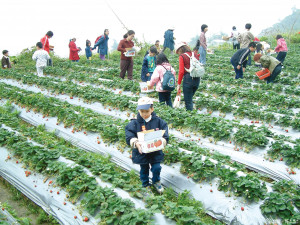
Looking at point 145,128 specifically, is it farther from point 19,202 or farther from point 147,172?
point 19,202

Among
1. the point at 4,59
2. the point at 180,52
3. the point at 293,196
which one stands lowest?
the point at 4,59

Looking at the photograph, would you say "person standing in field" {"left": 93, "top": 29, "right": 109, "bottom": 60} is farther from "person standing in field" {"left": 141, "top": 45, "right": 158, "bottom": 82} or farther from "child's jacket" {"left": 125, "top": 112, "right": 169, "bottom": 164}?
"child's jacket" {"left": 125, "top": 112, "right": 169, "bottom": 164}

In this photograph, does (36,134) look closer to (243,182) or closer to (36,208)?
(36,208)

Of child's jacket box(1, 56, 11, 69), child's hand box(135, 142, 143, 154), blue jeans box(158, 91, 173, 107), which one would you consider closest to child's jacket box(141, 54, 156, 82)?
blue jeans box(158, 91, 173, 107)

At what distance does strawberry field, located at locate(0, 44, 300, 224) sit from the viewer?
11.2 ft

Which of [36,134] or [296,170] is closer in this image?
[296,170]

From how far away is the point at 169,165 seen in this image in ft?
15.2

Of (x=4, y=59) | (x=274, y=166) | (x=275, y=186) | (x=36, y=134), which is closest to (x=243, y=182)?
(x=275, y=186)

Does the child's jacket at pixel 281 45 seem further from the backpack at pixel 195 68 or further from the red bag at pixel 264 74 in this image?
the backpack at pixel 195 68

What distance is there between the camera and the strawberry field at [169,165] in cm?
341

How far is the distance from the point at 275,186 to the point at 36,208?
341 centimetres

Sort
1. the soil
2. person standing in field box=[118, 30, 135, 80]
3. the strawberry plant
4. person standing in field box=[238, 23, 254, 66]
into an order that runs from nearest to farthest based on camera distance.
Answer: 1. the strawberry plant
2. the soil
3. person standing in field box=[118, 30, 135, 80]
4. person standing in field box=[238, 23, 254, 66]

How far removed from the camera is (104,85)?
34.1ft

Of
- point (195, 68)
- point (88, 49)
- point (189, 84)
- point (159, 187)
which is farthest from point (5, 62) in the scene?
point (159, 187)
